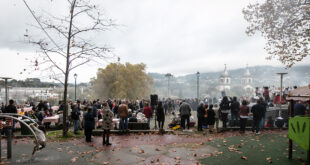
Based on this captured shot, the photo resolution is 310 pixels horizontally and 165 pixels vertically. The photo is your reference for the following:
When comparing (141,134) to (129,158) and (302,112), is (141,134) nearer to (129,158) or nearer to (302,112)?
(129,158)

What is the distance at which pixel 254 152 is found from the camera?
8.08m

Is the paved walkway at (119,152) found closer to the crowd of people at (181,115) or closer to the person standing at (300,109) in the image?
the crowd of people at (181,115)

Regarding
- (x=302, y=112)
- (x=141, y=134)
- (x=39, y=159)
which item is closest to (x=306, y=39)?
(x=302, y=112)

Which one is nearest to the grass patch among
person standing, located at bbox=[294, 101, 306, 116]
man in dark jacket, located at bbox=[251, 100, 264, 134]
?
man in dark jacket, located at bbox=[251, 100, 264, 134]

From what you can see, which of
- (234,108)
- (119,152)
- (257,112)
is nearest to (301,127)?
(257,112)

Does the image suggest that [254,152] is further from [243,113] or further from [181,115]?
[181,115]

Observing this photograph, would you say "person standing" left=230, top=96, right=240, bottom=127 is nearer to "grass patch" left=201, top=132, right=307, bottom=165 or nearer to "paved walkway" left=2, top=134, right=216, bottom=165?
"grass patch" left=201, top=132, right=307, bottom=165

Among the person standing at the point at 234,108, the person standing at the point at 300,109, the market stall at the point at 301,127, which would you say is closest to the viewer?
the market stall at the point at 301,127

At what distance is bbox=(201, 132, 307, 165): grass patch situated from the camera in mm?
7042

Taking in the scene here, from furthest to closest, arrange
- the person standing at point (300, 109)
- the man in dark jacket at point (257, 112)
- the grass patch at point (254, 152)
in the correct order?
1. the man in dark jacket at point (257, 112)
2. the person standing at point (300, 109)
3. the grass patch at point (254, 152)

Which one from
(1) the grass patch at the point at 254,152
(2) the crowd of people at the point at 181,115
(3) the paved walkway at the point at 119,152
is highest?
(2) the crowd of people at the point at 181,115

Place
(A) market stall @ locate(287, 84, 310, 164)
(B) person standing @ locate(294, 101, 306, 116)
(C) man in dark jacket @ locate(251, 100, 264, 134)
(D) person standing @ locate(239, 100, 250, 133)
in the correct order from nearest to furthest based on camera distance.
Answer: (A) market stall @ locate(287, 84, 310, 164) → (B) person standing @ locate(294, 101, 306, 116) → (C) man in dark jacket @ locate(251, 100, 264, 134) → (D) person standing @ locate(239, 100, 250, 133)

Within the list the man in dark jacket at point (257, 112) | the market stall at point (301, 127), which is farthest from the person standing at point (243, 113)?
the market stall at point (301, 127)

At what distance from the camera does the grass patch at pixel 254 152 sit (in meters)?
7.04
